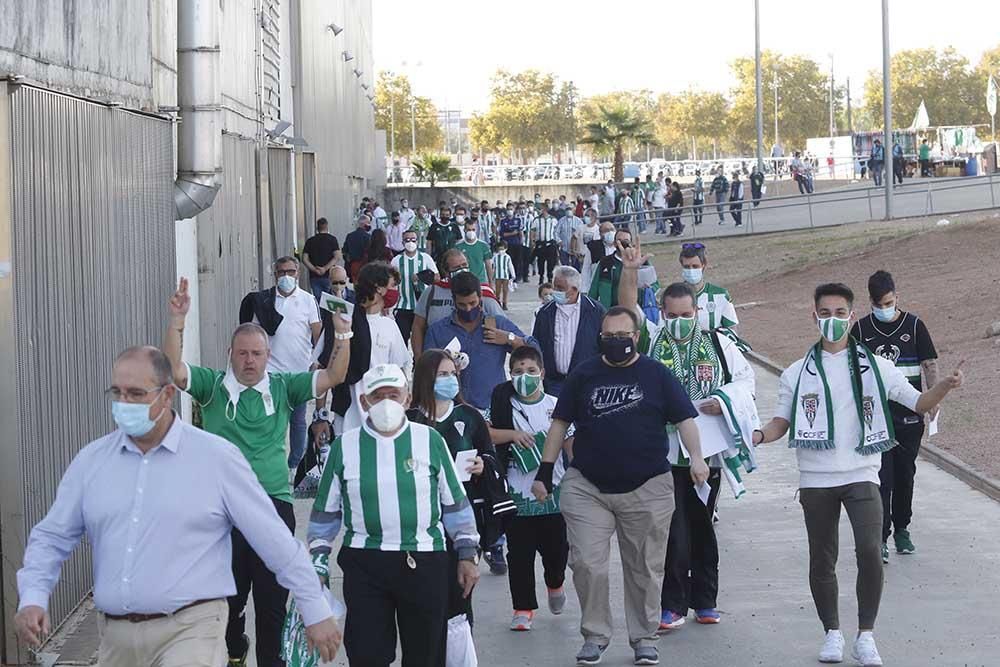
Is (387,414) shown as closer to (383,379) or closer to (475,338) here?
(383,379)

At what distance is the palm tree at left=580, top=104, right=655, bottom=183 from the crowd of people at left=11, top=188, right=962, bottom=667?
60.0 m

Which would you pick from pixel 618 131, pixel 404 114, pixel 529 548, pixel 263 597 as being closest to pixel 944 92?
pixel 404 114

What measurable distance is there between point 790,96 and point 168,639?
13175 cm

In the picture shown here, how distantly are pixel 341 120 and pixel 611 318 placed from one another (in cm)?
3791

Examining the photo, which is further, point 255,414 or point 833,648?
point 833,648

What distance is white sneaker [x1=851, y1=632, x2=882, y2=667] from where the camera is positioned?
313 inches

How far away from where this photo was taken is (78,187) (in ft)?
29.9

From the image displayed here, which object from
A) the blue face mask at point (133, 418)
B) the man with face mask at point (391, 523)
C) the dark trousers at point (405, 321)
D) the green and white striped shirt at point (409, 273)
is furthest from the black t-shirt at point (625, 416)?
the green and white striped shirt at point (409, 273)

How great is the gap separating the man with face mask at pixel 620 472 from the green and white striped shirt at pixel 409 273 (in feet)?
29.2

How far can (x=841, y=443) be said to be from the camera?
8055 millimetres

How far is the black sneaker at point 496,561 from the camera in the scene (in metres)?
10.3

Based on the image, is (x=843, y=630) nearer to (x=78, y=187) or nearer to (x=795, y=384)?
(x=795, y=384)

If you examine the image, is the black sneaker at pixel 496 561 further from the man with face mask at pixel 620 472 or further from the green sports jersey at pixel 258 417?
the green sports jersey at pixel 258 417

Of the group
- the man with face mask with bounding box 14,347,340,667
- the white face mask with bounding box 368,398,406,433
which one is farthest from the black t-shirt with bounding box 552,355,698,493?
the man with face mask with bounding box 14,347,340,667
